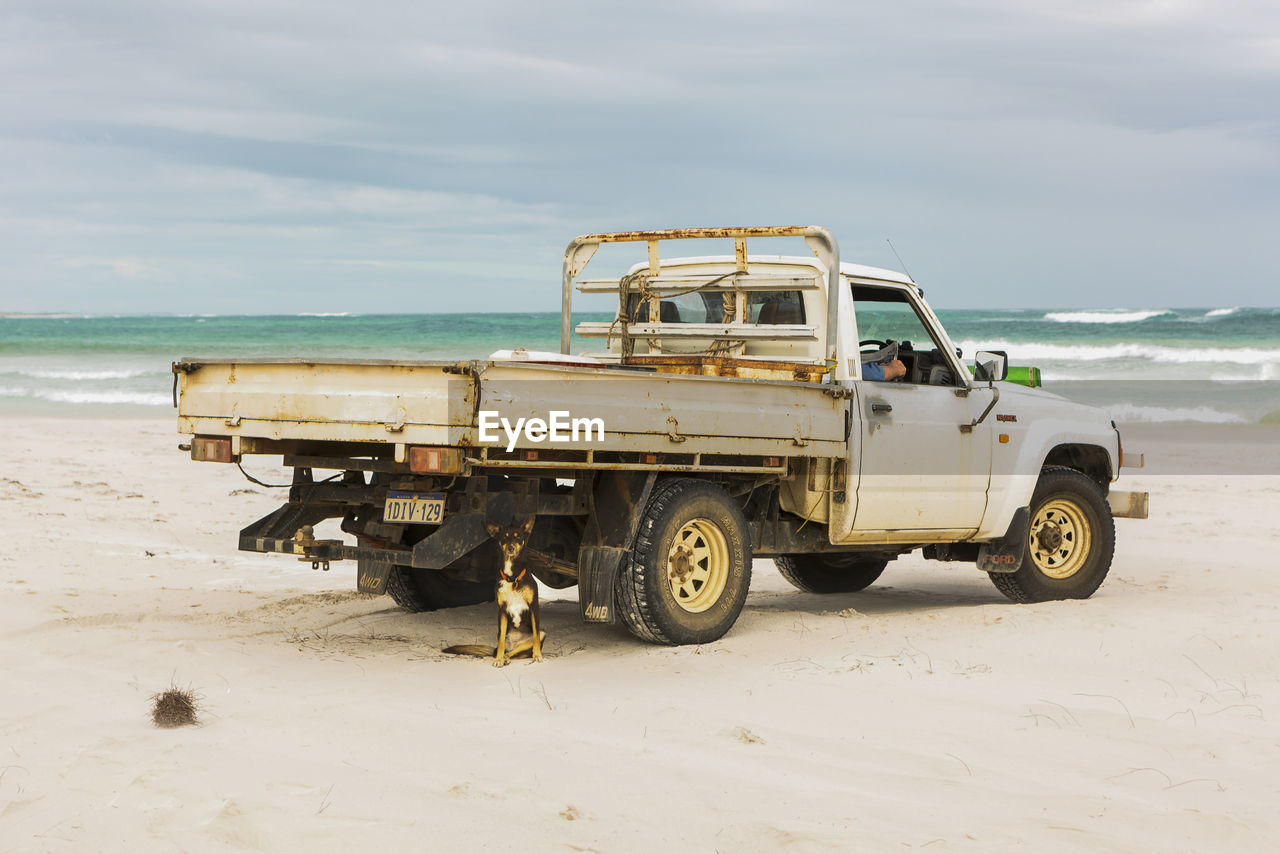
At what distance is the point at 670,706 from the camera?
19.3ft

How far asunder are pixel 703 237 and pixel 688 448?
5.24 ft

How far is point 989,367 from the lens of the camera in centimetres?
814

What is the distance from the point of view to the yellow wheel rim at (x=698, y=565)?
23.1 feet

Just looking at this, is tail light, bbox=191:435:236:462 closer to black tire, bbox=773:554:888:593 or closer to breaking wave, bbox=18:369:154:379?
black tire, bbox=773:554:888:593

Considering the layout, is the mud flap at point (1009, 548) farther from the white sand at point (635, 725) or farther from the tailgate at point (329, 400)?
the tailgate at point (329, 400)

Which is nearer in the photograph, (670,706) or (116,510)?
(670,706)

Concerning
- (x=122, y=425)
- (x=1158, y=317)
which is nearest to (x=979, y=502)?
(x=122, y=425)

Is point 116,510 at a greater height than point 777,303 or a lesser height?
lesser

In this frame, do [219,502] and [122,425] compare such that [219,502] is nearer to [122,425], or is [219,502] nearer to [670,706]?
[670,706]

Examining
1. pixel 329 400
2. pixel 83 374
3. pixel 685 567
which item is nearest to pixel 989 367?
pixel 685 567

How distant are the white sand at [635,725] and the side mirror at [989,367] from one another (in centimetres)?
146

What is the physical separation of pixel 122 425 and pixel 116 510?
34.2ft

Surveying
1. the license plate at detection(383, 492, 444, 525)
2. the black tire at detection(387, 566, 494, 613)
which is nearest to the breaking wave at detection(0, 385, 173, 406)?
the black tire at detection(387, 566, 494, 613)

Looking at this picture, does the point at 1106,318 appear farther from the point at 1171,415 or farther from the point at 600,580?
the point at 600,580
